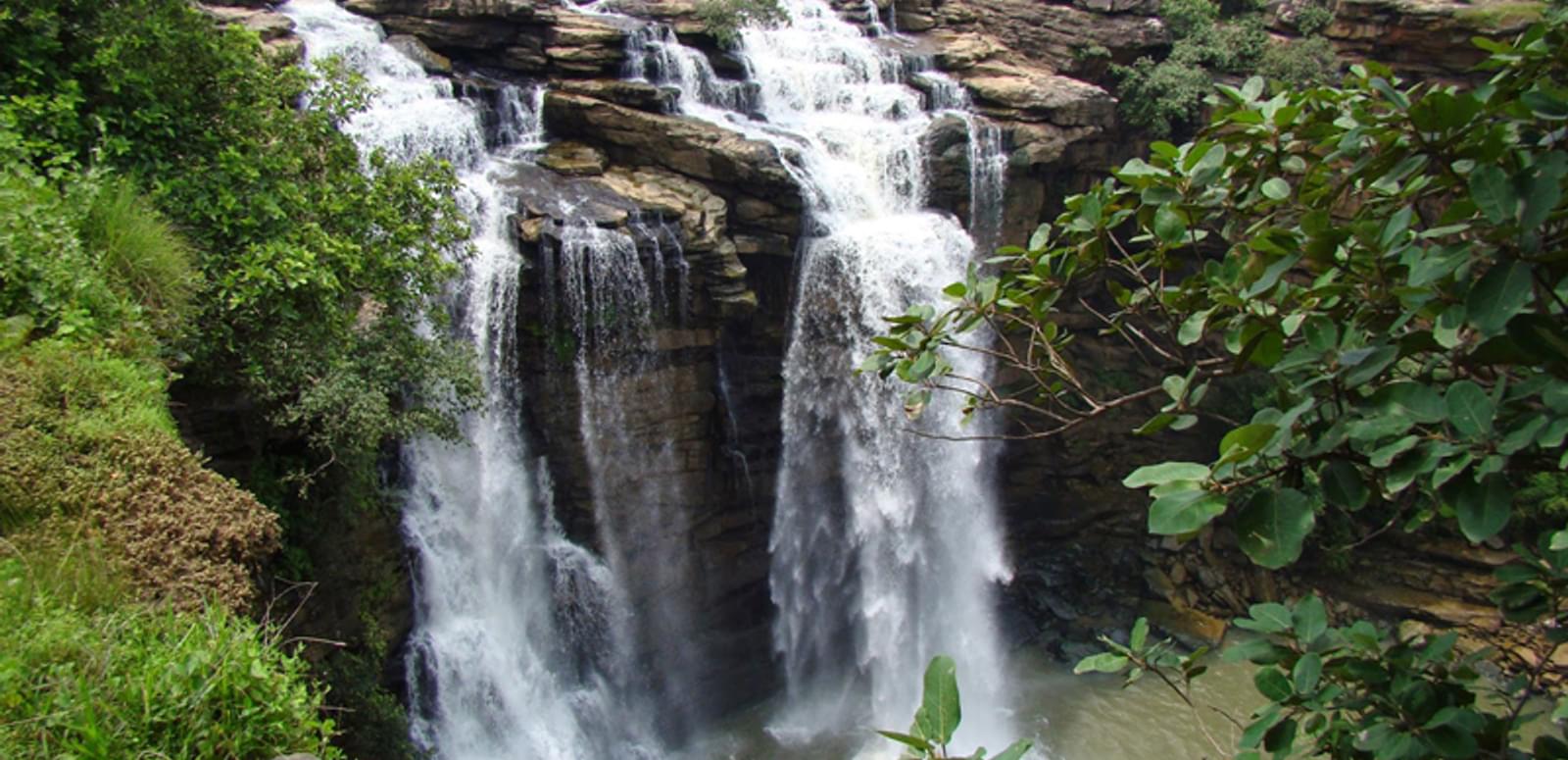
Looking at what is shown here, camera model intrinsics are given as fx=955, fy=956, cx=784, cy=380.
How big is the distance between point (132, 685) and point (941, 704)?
2685 mm

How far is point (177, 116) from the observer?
7.42 meters

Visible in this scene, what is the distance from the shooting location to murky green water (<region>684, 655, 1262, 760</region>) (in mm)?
12328

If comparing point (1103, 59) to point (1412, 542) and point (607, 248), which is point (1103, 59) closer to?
point (1412, 542)

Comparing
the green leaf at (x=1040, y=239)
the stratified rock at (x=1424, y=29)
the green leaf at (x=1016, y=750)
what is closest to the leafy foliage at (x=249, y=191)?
the green leaf at (x=1040, y=239)

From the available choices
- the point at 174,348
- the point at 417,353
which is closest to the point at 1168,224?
the point at 174,348

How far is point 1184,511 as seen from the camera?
5.75 ft

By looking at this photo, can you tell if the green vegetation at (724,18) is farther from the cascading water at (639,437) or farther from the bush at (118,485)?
the bush at (118,485)

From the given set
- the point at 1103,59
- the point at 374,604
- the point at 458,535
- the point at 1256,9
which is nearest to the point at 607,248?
the point at 458,535

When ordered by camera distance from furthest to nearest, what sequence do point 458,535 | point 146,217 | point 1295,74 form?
point 1295,74 → point 458,535 → point 146,217

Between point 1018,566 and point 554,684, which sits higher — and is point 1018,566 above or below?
below

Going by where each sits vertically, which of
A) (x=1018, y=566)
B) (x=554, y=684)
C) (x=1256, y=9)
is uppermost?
(x=1256, y=9)

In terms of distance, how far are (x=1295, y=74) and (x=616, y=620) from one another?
1529 centimetres

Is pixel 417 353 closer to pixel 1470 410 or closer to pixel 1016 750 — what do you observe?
pixel 1016 750

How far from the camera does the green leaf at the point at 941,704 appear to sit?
179 centimetres
